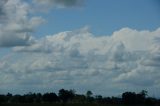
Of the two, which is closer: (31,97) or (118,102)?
(118,102)

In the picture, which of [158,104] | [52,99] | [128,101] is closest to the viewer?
[158,104]

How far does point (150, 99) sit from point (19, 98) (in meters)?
49.1

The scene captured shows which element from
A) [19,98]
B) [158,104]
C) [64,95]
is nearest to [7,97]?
[19,98]

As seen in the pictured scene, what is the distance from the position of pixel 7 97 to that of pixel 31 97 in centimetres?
1379

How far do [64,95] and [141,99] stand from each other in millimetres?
34071

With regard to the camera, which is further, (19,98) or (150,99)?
(19,98)

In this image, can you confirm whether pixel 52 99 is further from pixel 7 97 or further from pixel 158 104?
pixel 158 104

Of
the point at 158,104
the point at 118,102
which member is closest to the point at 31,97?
the point at 118,102

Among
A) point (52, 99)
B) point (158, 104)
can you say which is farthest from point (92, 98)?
point (158, 104)

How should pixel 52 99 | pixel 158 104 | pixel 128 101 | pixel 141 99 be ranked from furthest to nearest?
pixel 52 99 → pixel 141 99 → pixel 128 101 → pixel 158 104

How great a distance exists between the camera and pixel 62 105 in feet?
515

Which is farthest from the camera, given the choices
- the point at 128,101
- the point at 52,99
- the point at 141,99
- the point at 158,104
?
the point at 52,99

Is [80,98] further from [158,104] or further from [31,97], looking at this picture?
[158,104]

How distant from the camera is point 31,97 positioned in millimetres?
195250
